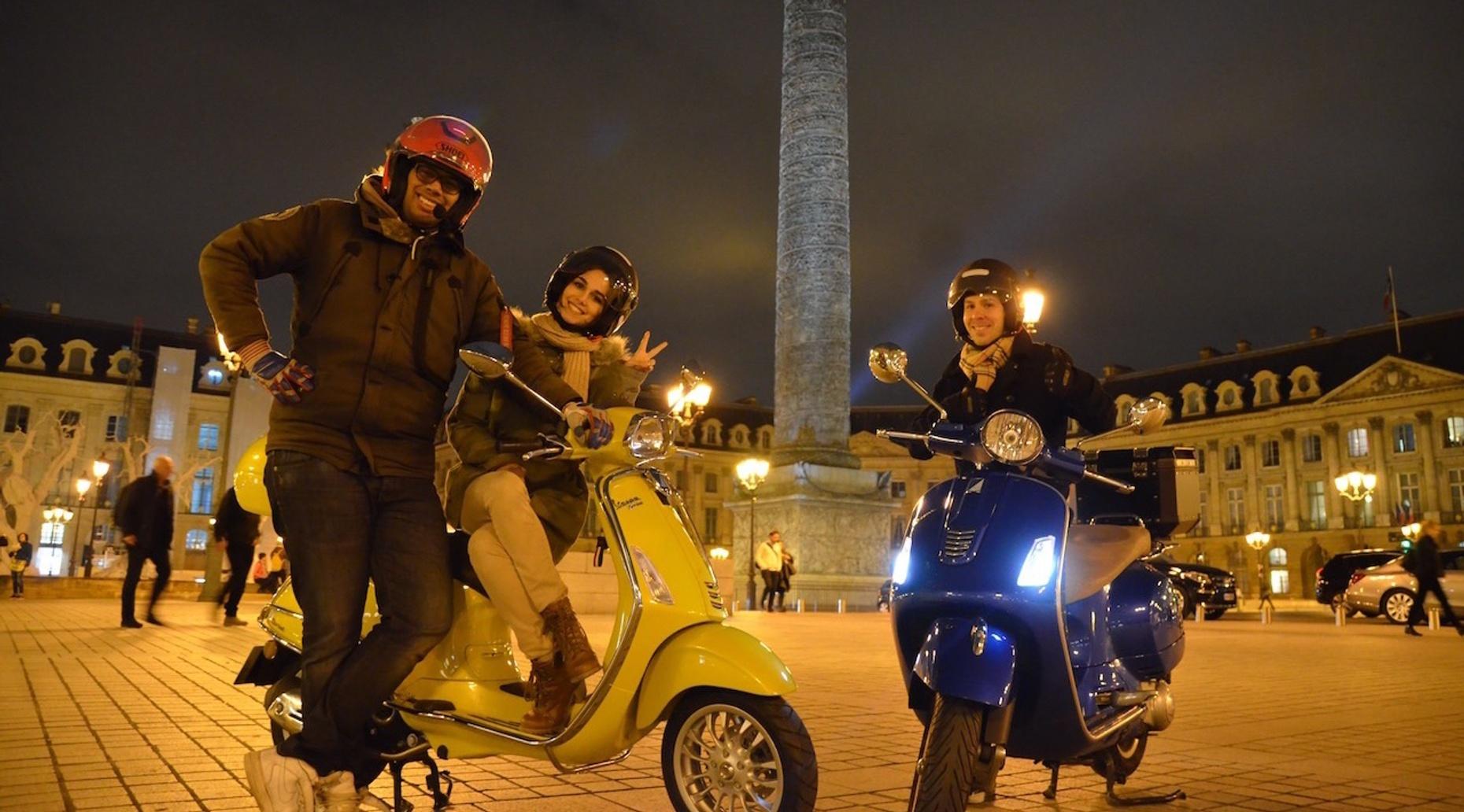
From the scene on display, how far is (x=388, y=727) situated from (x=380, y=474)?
90 cm

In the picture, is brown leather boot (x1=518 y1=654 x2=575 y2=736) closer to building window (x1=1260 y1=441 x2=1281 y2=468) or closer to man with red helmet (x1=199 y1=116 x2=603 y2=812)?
man with red helmet (x1=199 y1=116 x2=603 y2=812)

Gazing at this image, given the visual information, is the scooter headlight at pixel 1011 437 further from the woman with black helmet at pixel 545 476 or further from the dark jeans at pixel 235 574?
the dark jeans at pixel 235 574

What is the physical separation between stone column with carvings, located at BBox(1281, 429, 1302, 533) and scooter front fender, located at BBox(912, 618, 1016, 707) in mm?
67786

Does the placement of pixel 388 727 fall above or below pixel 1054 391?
below

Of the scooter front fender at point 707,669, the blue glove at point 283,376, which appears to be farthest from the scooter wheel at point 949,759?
the blue glove at point 283,376

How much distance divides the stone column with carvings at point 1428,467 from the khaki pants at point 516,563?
64.7 metres

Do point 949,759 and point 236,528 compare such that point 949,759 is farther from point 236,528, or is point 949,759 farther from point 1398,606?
point 1398,606

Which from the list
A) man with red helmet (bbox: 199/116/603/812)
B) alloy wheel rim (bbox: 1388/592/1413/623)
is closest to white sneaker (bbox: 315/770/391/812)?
man with red helmet (bbox: 199/116/603/812)

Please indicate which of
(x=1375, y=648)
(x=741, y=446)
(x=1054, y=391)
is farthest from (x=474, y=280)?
(x=741, y=446)

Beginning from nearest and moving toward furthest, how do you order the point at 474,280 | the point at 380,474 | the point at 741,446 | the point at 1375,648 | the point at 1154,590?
the point at 380,474 → the point at 474,280 → the point at 1154,590 → the point at 1375,648 → the point at 741,446

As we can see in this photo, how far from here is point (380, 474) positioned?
10.8 ft

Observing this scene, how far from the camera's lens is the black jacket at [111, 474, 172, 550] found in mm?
12297

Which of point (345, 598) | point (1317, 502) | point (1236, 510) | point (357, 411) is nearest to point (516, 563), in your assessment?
point (345, 598)

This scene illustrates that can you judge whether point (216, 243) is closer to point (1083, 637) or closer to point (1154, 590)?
point (1083, 637)
